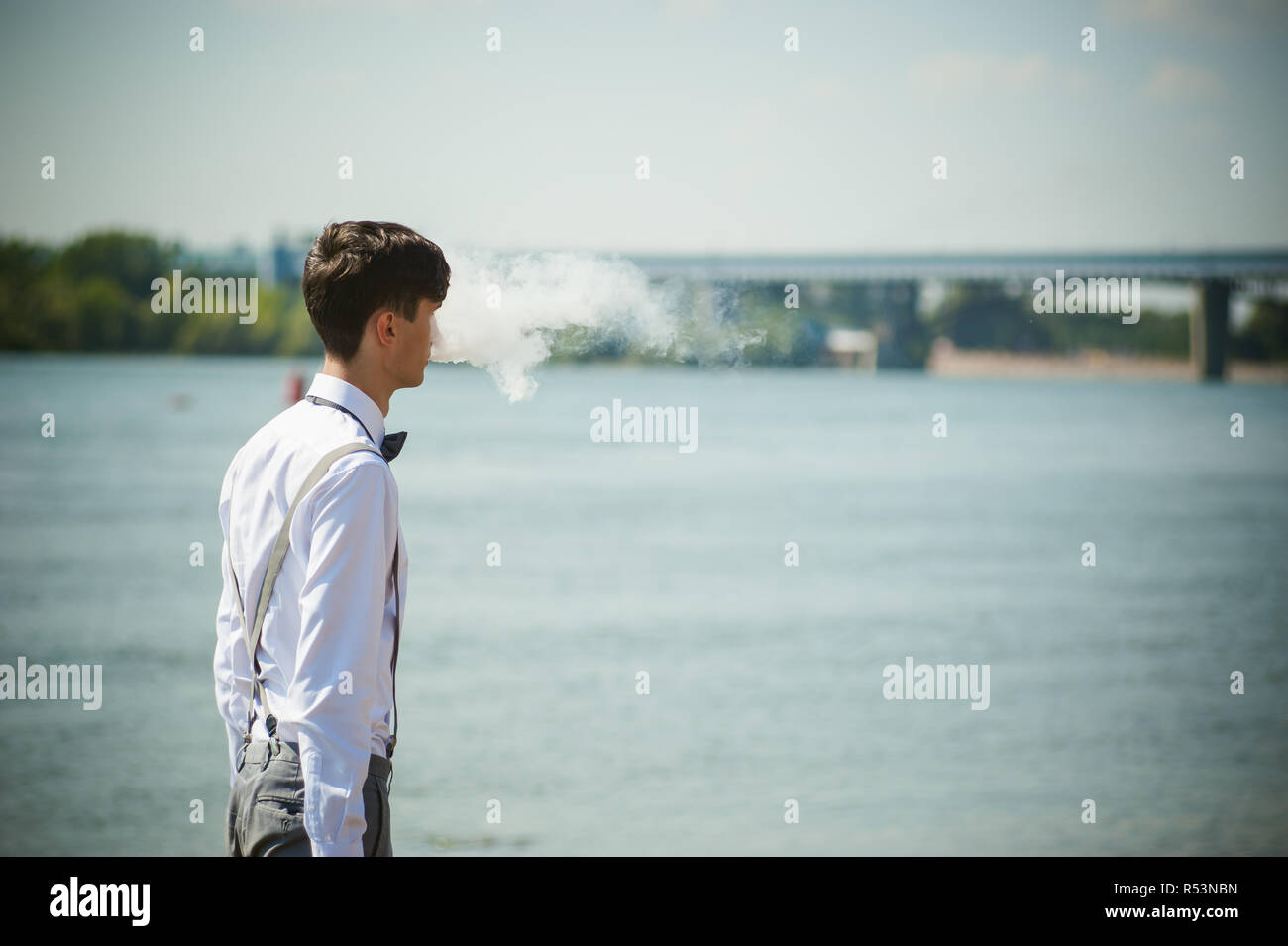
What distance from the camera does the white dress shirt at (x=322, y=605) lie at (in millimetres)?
2260

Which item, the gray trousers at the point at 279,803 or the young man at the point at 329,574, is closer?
the young man at the point at 329,574

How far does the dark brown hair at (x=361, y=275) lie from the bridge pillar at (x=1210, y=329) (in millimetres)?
56621

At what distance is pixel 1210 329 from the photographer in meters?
60.6

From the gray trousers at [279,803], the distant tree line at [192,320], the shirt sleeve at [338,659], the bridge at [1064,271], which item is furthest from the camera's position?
the distant tree line at [192,320]

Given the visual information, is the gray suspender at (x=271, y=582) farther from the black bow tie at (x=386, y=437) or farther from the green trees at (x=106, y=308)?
the green trees at (x=106, y=308)

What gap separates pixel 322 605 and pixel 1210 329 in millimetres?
64395

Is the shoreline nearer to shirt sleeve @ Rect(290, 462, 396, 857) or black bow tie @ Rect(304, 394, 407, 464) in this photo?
black bow tie @ Rect(304, 394, 407, 464)

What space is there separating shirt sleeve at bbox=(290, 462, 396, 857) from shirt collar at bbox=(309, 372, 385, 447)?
0.24m

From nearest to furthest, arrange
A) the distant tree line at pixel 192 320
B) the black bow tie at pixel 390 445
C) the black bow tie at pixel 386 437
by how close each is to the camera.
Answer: the black bow tie at pixel 386 437, the black bow tie at pixel 390 445, the distant tree line at pixel 192 320

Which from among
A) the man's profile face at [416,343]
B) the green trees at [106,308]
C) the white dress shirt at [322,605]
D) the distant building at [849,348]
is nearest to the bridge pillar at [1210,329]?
the distant building at [849,348]

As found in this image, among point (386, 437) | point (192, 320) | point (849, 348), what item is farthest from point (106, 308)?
point (386, 437)

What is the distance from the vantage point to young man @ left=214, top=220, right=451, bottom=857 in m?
2.26
